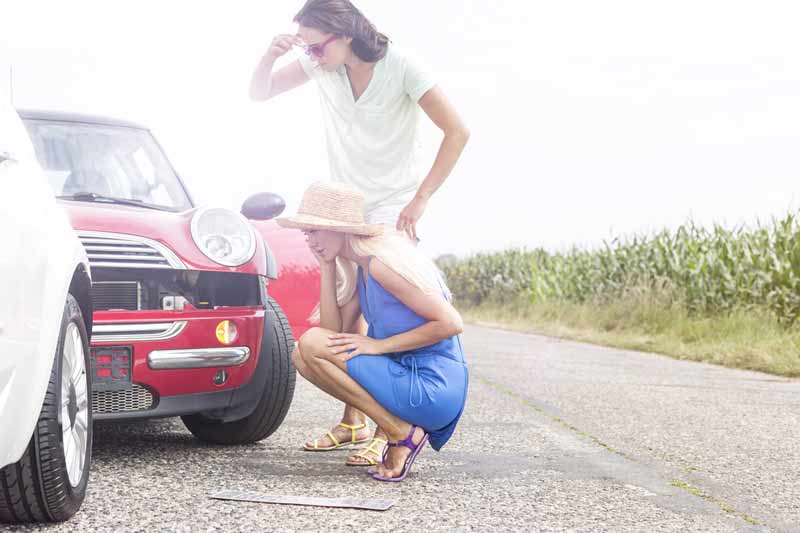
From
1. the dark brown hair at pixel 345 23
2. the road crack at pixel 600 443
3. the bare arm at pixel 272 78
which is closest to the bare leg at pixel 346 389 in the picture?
the road crack at pixel 600 443

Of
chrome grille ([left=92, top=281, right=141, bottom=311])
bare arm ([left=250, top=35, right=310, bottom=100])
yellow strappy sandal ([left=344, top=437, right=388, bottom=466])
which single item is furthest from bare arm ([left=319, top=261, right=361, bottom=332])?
bare arm ([left=250, top=35, right=310, bottom=100])

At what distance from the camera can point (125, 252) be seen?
368 cm

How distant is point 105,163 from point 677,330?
11157 millimetres

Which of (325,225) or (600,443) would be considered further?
(600,443)

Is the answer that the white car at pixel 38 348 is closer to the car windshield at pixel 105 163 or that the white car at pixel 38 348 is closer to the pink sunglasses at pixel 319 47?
the pink sunglasses at pixel 319 47

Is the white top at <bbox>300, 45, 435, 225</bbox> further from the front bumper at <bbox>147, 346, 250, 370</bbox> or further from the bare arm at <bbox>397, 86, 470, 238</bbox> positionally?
the front bumper at <bbox>147, 346, 250, 370</bbox>

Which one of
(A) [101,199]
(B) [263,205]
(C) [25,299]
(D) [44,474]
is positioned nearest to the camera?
(C) [25,299]

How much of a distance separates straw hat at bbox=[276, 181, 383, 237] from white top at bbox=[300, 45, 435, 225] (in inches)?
14.9

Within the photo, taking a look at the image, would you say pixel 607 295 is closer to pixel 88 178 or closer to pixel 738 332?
pixel 738 332

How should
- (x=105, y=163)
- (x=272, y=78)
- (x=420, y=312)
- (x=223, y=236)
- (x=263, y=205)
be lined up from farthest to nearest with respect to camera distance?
1. (x=105, y=163)
2. (x=263, y=205)
3. (x=272, y=78)
4. (x=223, y=236)
5. (x=420, y=312)

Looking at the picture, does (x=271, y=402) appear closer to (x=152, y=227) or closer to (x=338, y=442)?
(x=338, y=442)

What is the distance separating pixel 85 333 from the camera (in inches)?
120

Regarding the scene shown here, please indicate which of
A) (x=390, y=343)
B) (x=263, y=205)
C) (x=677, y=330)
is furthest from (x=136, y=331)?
(x=677, y=330)

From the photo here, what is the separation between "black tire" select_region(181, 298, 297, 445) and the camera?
417 centimetres
